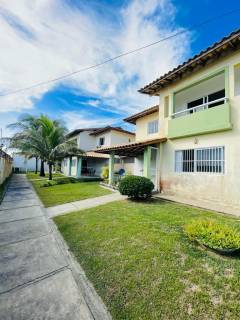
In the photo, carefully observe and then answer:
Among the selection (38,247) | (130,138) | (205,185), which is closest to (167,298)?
(38,247)

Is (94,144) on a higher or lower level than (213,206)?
→ higher

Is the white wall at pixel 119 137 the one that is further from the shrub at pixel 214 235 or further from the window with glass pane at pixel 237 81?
the shrub at pixel 214 235

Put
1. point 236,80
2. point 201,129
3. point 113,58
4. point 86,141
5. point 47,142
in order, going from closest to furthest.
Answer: point 236,80 < point 201,129 < point 113,58 < point 47,142 < point 86,141

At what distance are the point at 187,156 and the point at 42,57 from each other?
33.3ft

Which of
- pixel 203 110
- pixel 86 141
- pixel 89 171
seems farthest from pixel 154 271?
pixel 86 141

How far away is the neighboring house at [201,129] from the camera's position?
27.0 feet

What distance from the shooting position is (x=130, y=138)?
2828 centimetres

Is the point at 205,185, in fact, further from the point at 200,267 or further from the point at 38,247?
the point at 38,247

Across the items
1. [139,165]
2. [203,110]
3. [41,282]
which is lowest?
[41,282]

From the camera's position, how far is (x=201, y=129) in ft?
30.6

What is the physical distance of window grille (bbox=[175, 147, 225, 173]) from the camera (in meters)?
8.75

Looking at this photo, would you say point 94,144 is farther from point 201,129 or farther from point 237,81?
point 237,81

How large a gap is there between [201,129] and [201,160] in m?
1.64

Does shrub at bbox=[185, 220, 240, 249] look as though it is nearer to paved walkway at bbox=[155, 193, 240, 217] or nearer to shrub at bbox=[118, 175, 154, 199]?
paved walkway at bbox=[155, 193, 240, 217]
